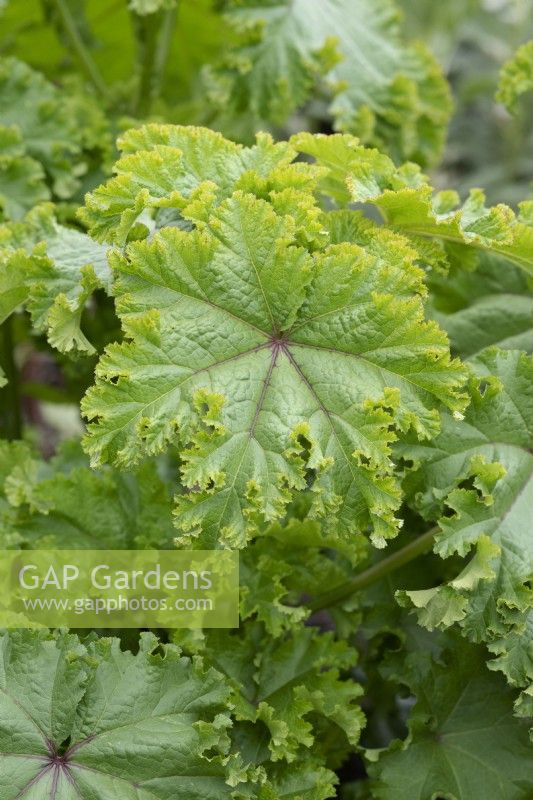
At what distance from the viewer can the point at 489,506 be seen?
60.2 inches

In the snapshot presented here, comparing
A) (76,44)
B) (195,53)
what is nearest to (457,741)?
(76,44)

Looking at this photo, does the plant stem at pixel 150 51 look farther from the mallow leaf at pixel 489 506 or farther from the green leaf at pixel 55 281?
the mallow leaf at pixel 489 506

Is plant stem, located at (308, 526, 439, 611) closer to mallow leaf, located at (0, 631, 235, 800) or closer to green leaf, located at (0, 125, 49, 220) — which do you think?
mallow leaf, located at (0, 631, 235, 800)

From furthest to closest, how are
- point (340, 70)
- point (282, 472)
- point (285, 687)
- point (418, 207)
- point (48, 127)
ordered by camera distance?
point (340, 70), point (48, 127), point (285, 687), point (418, 207), point (282, 472)

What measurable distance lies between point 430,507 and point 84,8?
2009 mm

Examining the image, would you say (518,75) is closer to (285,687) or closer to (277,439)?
(277,439)

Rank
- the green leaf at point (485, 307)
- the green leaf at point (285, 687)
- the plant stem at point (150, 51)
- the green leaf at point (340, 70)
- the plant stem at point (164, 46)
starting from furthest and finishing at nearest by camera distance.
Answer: the plant stem at point (164, 46) < the plant stem at point (150, 51) < the green leaf at point (340, 70) < the green leaf at point (485, 307) < the green leaf at point (285, 687)

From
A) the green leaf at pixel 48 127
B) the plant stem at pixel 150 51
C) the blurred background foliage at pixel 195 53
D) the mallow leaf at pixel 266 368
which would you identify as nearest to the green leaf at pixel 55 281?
the mallow leaf at pixel 266 368

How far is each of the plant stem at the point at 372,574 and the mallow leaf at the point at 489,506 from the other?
139mm

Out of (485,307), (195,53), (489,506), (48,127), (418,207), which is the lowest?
(489,506)

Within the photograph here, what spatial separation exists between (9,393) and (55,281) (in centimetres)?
79

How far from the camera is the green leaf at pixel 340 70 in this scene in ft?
7.57

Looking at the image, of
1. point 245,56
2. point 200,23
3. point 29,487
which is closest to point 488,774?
point 29,487

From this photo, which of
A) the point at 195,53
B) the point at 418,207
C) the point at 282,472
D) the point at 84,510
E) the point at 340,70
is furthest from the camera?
the point at 195,53
